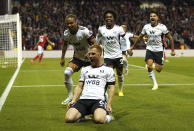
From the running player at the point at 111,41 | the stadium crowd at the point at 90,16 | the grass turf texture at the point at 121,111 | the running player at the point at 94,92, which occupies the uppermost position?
the stadium crowd at the point at 90,16

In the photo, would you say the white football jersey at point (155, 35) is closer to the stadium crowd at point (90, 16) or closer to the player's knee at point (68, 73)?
the player's knee at point (68, 73)

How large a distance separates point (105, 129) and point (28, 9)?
41.8 m

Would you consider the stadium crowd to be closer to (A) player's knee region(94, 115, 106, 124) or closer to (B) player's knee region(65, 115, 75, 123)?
(B) player's knee region(65, 115, 75, 123)

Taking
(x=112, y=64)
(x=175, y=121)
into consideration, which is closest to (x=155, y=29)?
(x=112, y=64)

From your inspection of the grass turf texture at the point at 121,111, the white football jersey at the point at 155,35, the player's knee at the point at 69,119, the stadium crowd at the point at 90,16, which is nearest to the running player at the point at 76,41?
the grass turf texture at the point at 121,111

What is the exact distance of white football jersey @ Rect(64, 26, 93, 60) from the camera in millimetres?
8930

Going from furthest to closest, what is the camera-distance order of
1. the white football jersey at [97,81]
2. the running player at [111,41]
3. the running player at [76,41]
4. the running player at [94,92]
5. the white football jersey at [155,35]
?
the white football jersey at [155,35] → the running player at [111,41] → the running player at [76,41] → the white football jersey at [97,81] → the running player at [94,92]

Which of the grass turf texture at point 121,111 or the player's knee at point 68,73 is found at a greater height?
the player's knee at point 68,73

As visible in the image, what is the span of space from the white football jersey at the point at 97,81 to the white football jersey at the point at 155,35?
6130 mm

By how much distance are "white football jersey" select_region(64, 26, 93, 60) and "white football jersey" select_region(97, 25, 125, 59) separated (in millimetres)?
1624

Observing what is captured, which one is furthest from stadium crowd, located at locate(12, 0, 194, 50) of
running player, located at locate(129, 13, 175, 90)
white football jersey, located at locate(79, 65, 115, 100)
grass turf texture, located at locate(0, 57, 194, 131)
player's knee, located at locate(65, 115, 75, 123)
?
player's knee, located at locate(65, 115, 75, 123)

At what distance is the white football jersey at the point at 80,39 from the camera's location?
8.93 m

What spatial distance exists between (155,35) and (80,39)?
4.73 meters

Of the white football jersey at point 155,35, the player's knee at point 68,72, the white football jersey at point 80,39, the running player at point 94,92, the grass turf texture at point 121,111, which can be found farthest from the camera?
the white football jersey at point 155,35
